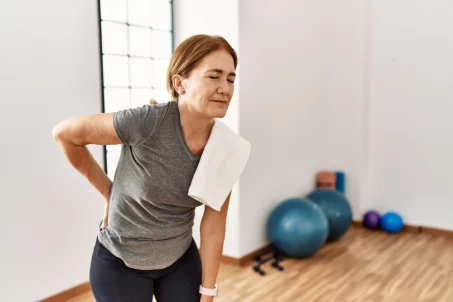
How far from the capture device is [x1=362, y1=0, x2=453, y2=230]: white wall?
376 cm

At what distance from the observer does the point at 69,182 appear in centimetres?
251

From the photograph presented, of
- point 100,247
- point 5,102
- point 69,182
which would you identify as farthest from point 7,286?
point 100,247

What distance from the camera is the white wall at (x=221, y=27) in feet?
9.91

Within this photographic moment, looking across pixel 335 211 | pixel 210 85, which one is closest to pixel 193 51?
pixel 210 85

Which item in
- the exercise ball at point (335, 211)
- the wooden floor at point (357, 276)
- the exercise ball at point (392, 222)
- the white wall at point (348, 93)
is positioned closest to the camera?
the wooden floor at point (357, 276)

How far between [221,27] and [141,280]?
2.20 m

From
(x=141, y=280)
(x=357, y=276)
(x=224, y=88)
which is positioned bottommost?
(x=357, y=276)

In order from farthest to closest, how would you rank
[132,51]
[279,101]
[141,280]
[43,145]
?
1. [279,101]
2. [132,51]
3. [43,145]
4. [141,280]

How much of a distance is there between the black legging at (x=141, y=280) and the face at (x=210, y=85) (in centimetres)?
52

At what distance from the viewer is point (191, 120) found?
4.15ft

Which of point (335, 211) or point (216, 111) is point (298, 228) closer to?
point (335, 211)

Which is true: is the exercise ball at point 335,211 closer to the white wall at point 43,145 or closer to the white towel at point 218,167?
the white wall at point 43,145

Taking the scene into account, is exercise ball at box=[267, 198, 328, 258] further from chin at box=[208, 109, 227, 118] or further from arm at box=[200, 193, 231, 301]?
chin at box=[208, 109, 227, 118]

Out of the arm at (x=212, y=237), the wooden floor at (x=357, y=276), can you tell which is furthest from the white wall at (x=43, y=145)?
the arm at (x=212, y=237)
